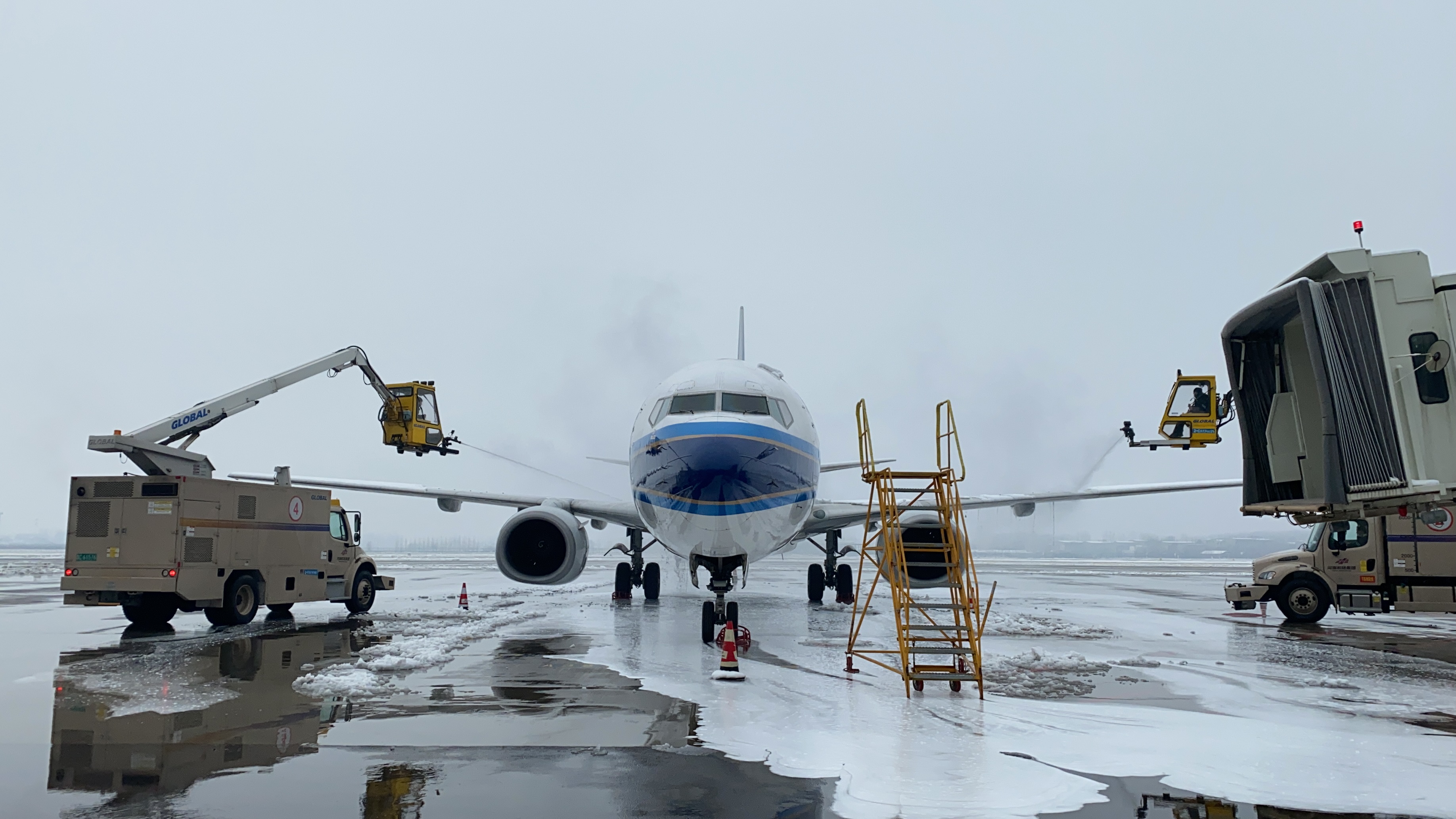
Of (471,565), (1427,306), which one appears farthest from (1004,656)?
(471,565)

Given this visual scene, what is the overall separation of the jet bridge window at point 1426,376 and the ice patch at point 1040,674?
396 centimetres

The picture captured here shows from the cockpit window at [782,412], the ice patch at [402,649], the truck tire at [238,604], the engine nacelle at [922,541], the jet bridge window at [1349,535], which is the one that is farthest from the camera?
the jet bridge window at [1349,535]

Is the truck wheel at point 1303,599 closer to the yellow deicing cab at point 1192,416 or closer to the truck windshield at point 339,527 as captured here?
the yellow deicing cab at point 1192,416

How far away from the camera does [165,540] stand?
13.6 metres

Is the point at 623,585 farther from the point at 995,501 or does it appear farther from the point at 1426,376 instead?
the point at 1426,376

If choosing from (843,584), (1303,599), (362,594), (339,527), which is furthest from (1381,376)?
(339,527)

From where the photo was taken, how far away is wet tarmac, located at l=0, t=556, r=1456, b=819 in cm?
501

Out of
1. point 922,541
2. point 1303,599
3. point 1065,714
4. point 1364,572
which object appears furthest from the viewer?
point 1303,599

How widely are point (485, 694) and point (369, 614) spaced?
397 inches

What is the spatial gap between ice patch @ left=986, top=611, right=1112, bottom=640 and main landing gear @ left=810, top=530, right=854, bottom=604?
13.1ft

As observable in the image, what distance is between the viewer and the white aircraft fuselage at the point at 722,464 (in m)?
10.8

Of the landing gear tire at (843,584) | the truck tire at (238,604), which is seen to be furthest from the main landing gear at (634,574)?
the truck tire at (238,604)

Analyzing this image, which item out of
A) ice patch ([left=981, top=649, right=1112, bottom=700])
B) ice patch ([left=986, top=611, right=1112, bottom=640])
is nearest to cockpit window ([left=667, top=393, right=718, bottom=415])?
ice patch ([left=981, top=649, right=1112, bottom=700])

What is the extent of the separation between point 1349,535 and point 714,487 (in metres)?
11.9
